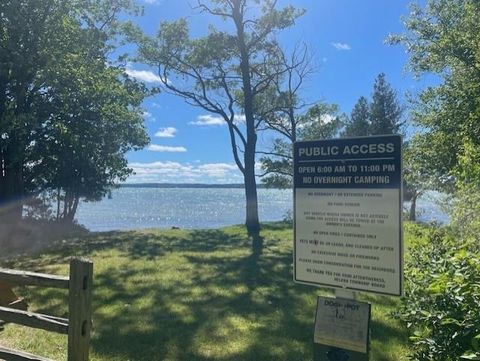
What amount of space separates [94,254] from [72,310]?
31.1ft

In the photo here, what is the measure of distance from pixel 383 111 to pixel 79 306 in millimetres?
48216

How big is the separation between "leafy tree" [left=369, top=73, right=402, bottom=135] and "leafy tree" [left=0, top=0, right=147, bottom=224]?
3067 cm

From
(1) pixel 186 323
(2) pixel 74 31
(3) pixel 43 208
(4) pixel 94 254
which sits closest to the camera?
(1) pixel 186 323

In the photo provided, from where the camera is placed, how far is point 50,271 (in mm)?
10430

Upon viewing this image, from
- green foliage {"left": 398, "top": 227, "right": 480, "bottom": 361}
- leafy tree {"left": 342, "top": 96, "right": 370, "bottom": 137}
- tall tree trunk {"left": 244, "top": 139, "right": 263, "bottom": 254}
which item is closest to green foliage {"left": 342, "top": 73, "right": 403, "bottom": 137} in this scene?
leafy tree {"left": 342, "top": 96, "right": 370, "bottom": 137}

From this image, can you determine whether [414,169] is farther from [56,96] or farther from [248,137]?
[56,96]

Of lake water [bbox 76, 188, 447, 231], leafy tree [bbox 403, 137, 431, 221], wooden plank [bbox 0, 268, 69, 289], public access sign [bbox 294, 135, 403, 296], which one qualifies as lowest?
lake water [bbox 76, 188, 447, 231]

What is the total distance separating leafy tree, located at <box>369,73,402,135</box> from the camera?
47.9 m

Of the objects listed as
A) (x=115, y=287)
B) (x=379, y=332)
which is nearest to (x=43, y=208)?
(x=115, y=287)

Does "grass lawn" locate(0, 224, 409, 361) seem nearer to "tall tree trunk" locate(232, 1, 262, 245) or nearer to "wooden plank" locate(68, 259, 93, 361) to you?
"wooden plank" locate(68, 259, 93, 361)

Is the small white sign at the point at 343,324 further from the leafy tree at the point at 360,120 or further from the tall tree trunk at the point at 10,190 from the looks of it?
the leafy tree at the point at 360,120

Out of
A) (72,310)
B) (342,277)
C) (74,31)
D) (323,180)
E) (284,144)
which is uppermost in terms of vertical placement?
(74,31)

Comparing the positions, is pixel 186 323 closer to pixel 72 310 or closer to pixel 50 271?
pixel 72 310

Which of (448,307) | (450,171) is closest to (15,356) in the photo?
(448,307)
